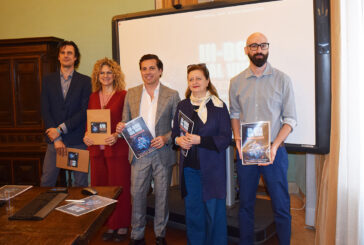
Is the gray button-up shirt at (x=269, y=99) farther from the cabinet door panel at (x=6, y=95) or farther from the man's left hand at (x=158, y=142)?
the cabinet door panel at (x=6, y=95)

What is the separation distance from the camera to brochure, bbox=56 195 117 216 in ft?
4.88

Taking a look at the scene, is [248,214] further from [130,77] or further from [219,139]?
[130,77]

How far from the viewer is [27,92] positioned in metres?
3.98

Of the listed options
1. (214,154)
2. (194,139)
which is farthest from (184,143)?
(214,154)

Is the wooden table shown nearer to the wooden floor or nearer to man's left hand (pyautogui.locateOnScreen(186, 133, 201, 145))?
man's left hand (pyautogui.locateOnScreen(186, 133, 201, 145))

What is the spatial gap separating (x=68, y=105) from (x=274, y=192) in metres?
2.01

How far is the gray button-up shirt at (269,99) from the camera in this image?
223 cm

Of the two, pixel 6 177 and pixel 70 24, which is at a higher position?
pixel 70 24

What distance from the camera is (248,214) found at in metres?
2.33

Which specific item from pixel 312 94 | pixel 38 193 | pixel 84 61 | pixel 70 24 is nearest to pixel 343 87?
pixel 312 94

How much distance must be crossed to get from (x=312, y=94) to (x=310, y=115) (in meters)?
0.16

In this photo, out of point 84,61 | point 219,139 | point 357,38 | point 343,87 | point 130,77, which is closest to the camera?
point 357,38

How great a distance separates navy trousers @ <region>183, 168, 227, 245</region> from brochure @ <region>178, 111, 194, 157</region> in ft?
0.71

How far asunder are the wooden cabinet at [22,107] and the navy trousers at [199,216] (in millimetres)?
2373
